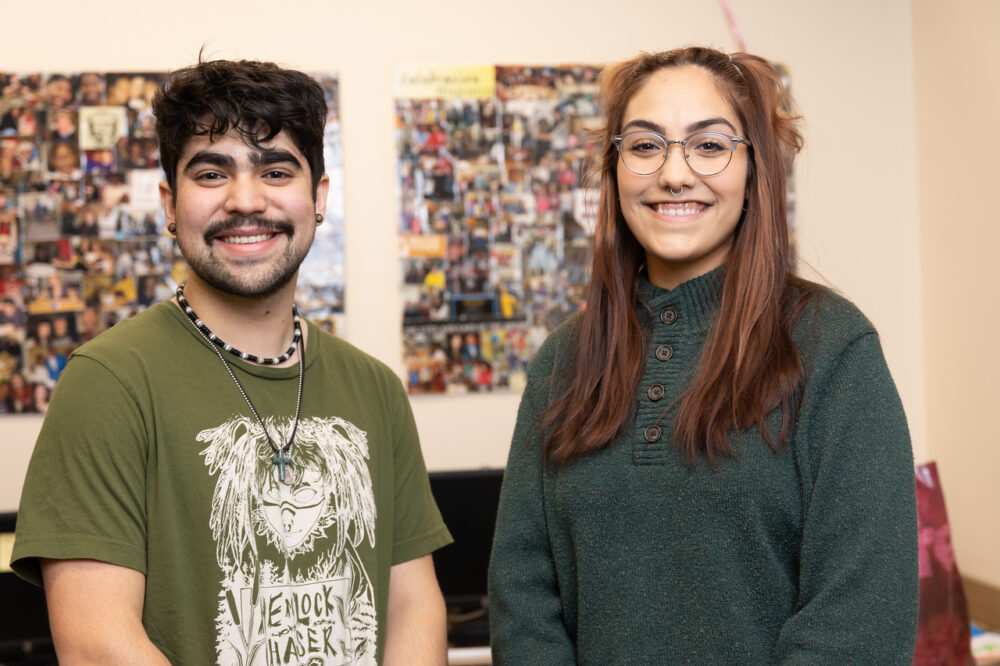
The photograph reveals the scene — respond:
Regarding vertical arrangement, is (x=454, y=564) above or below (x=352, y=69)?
below

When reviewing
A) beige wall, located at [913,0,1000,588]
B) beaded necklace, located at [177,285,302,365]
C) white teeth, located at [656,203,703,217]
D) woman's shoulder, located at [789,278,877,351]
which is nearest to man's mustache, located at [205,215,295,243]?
beaded necklace, located at [177,285,302,365]

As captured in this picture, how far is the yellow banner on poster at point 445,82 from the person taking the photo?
8.89 ft

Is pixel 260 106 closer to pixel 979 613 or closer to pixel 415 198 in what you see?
pixel 415 198

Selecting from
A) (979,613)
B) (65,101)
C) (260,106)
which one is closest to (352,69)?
(65,101)

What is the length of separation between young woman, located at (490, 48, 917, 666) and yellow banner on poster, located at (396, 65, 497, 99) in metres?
1.29

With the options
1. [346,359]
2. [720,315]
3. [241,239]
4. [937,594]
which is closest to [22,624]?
[346,359]

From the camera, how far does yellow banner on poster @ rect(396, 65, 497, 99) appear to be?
107 inches

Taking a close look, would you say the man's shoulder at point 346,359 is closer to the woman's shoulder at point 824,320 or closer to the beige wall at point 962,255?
the woman's shoulder at point 824,320

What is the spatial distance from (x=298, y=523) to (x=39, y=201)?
1676mm

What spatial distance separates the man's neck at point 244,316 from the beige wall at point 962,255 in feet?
6.12

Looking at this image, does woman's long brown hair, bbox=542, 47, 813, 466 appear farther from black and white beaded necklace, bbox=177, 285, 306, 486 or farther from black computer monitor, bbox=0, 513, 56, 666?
black computer monitor, bbox=0, 513, 56, 666

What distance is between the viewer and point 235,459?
134 cm

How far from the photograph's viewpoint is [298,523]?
1.37 metres

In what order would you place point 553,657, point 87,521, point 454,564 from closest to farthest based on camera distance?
point 87,521, point 553,657, point 454,564
